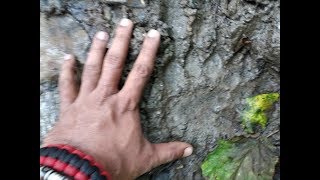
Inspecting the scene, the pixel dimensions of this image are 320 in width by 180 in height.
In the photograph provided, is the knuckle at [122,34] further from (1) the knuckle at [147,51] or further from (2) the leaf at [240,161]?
(2) the leaf at [240,161]

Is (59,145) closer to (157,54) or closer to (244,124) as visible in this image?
(157,54)

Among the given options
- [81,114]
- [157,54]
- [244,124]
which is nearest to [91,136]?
[81,114]

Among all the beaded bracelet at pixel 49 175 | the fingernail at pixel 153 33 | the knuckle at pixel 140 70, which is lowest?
the beaded bracelet at pixel 49 175

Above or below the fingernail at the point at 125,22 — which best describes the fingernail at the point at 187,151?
below

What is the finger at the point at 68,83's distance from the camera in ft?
5.16

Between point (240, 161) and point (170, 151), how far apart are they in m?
0.36

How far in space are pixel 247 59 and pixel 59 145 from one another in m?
0.96

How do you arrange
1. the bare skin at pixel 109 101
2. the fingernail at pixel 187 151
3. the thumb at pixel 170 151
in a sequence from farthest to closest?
1. the fingernail at pixel 187 151
2. the thumb at pixel 170 151
3. the bare skin at pixel 109 101

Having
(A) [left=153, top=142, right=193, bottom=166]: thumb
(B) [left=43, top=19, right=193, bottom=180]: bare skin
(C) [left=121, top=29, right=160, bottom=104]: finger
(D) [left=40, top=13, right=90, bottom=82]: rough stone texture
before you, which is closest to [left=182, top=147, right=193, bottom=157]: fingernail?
(A) [left=153, top=142, right=193, bottom=166]: thumb

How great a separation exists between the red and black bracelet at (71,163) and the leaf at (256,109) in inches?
32.6

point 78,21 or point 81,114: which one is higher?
point 78,21

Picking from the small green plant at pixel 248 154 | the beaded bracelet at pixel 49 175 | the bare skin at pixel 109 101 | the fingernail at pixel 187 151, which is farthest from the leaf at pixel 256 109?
the beaded bracelet at pixel 49 175

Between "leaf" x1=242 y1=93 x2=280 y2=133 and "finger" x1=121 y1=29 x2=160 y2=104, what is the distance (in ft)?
1.89

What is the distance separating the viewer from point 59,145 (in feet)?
4.51
